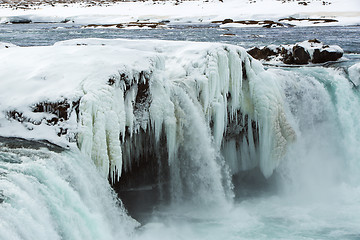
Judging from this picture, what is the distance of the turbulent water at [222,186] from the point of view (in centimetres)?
523

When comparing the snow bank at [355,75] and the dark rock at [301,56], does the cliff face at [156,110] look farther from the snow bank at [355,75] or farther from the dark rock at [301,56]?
the dark rock at [301,56]

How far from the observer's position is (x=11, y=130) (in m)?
6.57

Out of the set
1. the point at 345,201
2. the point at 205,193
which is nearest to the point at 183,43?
the point at 205,193

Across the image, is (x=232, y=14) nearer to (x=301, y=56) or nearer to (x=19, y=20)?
(x=19, y=20)

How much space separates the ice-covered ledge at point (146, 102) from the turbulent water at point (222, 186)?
8cm

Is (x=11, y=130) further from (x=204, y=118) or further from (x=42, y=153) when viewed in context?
(x=204, y=118)

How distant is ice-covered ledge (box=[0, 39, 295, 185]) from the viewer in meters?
6.59

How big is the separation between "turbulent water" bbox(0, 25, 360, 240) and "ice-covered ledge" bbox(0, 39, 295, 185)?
0.08 meters

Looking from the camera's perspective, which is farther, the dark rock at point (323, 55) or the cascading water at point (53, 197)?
the dark rock at point (323, 55)

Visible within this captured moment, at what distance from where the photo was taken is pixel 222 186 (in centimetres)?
896

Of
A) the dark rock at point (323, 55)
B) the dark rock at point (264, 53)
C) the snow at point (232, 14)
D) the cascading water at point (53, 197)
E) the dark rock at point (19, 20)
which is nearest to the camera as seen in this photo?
the cascading water at point (53, 197)

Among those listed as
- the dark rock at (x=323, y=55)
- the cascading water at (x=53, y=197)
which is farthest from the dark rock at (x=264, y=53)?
the cascading water at (x=53, y=197)

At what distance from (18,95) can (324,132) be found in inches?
286

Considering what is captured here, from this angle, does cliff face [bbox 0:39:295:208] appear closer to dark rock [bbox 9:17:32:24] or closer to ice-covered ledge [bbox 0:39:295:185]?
ice-covered ledge [bbox 0:39:295:185]
